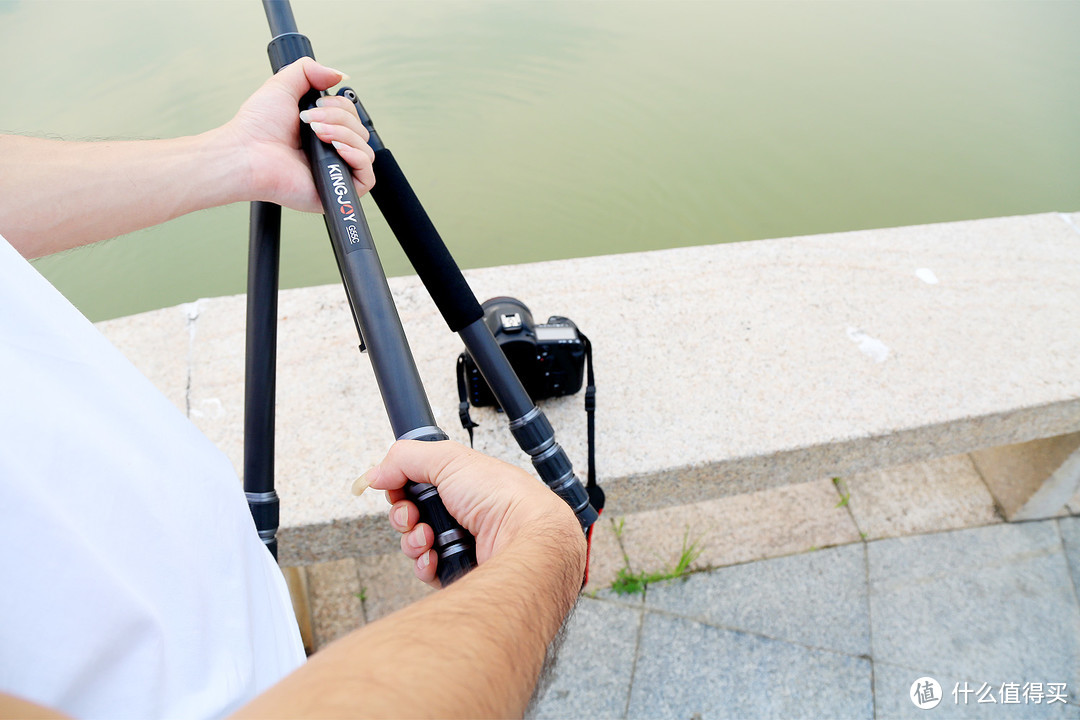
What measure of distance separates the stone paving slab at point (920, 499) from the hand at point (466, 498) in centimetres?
150

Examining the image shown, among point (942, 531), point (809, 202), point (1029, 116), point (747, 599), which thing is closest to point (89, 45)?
→ point (809, 202)

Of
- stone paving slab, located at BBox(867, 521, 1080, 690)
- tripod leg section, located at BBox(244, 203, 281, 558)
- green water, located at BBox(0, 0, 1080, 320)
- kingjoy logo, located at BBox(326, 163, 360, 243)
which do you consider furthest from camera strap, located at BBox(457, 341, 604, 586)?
green water, located at BBox(0, 0, 1080, 320)

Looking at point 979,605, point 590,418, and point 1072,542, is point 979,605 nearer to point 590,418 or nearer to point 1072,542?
point 1072,542

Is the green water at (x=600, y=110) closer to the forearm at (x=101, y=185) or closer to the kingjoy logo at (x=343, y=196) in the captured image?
the forearm at (x=101, y=185)

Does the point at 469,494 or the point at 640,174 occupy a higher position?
the point at 469,494

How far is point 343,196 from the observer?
78 cm

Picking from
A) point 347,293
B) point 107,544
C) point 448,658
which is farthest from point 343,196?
point 448,658

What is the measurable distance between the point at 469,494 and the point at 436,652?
19cm

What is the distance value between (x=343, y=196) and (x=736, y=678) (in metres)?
1.34

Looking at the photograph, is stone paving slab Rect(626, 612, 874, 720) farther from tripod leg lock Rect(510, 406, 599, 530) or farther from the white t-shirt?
the white t-shirt

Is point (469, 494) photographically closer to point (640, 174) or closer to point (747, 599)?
point (747, 599)

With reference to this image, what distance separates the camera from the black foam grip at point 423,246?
0.89 meters

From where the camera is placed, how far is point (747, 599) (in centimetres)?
159

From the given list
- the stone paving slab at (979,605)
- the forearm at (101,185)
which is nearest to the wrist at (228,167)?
the forearm at (101,185)
